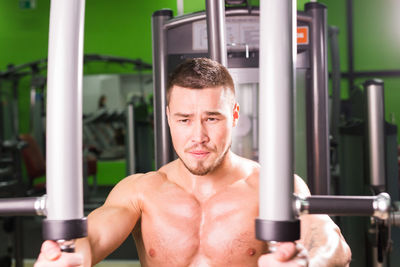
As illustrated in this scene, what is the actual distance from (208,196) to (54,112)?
0.98 meters

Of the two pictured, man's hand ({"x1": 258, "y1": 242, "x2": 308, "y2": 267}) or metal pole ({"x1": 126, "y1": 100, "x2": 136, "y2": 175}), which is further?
metal pole ({"x1": 126, "y1": 100, "x2": 136, "y2": 175})

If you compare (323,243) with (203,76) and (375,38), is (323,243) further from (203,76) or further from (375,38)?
(375,38)

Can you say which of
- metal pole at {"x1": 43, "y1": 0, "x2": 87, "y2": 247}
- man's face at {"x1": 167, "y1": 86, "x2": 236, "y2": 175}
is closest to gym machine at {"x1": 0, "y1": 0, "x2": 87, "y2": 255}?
metal pole at {"x1": 43, "y1": 0, "x2": 87, "y2": 247}

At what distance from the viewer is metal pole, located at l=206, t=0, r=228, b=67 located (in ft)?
3.23

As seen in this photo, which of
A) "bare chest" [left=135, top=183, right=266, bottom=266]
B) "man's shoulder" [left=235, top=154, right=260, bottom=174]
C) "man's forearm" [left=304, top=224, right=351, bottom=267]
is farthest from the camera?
"man's shoulder" [left=235, top=154, right=260, bottom=174]

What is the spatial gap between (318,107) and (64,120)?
172 centimetres

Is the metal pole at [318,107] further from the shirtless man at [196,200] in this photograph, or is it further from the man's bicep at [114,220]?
the man's bicep at [114,220]

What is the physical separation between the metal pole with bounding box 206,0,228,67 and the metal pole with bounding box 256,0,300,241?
522 millimetres

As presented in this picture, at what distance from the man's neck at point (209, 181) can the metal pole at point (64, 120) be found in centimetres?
93

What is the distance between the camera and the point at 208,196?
1.42m

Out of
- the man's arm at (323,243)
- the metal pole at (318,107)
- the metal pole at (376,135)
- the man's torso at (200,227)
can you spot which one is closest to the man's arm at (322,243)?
the man's arm at (323,243)

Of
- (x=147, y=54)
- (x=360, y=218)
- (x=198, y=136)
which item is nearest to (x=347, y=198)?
(x=198, y=136)

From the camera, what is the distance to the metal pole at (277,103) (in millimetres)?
455

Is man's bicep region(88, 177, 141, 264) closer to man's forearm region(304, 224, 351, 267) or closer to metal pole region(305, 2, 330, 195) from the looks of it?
man's forearm region(304, 224, 351, 267)
